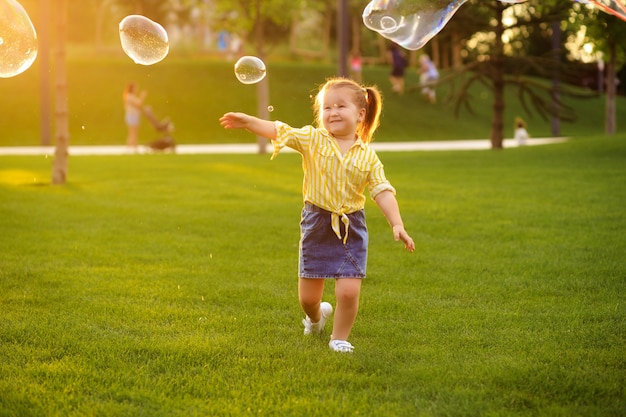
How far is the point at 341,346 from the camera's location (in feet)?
15.7

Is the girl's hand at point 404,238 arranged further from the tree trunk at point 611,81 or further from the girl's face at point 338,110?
the tree trunk at point 611,81

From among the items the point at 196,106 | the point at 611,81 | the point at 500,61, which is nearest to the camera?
the point at 500,61

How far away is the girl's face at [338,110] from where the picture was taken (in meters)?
4.85

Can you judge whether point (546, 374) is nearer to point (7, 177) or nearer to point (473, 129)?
point (7, 177)

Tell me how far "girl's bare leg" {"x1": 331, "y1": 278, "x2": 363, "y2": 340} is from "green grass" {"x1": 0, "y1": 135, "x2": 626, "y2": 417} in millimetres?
146

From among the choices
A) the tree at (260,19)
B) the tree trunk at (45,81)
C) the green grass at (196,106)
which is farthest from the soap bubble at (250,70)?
the green grass at (196,106)

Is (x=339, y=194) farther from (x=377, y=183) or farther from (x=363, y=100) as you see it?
(x=363, y=100)

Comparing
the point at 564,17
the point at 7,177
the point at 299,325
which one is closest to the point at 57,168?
the point at 7,177

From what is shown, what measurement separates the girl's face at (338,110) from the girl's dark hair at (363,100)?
4 cm

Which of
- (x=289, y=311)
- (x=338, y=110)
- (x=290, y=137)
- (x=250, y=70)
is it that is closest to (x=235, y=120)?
(x=290, y=137)

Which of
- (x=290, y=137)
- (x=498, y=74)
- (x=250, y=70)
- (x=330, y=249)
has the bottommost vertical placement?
(x=330, y=249)

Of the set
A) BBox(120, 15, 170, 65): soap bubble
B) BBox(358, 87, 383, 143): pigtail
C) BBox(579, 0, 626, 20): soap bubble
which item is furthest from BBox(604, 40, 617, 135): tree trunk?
BBox(358, 87, 383, 143): pigtail

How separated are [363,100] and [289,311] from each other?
5.15 feet

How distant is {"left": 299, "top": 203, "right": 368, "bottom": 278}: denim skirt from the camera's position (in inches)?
191
